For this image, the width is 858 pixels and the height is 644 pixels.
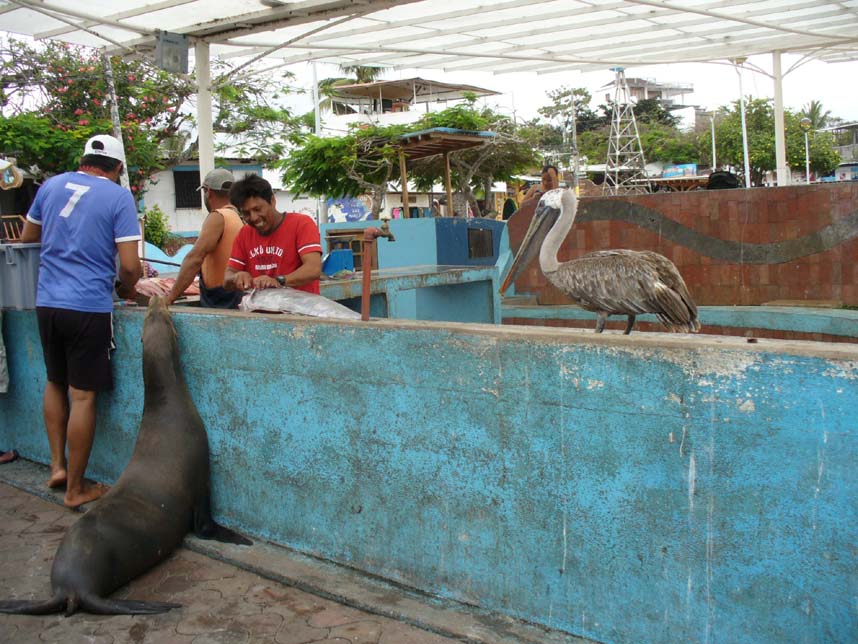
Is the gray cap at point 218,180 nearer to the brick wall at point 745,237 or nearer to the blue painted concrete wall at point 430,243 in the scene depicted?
the brick wall at point 745,237

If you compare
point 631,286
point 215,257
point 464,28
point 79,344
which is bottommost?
point 79,344

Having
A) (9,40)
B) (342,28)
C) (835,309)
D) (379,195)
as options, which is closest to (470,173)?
(379,195)

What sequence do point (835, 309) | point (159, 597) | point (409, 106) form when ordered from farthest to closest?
point (409, 106) < point (835, 309) < point (159, 597)

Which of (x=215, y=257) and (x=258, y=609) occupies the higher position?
(x=215, y=257)

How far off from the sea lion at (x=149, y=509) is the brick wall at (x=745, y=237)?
5.67 metres

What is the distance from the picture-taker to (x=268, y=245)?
15.5 feet

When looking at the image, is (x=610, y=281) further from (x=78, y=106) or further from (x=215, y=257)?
(x=78, y=106)

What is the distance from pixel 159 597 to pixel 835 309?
732 centimetres

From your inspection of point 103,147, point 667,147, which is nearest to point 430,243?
point 103,147

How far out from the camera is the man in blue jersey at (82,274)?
14.7ft

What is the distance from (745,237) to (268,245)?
6175 mm

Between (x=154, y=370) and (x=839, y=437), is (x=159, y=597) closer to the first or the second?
(x=154, y=370)

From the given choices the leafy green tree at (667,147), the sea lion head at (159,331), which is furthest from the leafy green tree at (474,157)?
the leafy green tree at (667,147)

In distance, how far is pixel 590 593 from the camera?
2887 millimetres
